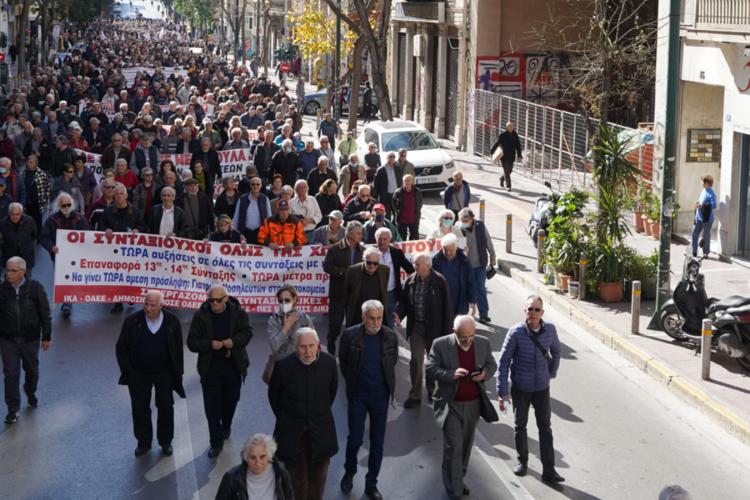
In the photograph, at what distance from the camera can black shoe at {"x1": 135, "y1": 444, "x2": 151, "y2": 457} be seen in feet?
36.5

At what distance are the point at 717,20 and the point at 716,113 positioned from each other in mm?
2452

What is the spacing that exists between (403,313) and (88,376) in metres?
3.52

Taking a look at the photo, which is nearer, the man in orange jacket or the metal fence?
the man in orange jacket

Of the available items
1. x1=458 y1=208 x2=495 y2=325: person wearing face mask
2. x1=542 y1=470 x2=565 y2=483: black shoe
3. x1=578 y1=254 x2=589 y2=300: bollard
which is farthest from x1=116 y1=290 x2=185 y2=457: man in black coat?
x1=578 y1=254 x2=589 y2=300: bollard

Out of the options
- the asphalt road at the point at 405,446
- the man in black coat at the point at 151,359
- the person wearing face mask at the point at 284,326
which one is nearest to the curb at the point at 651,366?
the asphalt road at the point at 405,446

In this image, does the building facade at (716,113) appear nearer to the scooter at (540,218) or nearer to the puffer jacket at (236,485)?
the scooter at (540,218)

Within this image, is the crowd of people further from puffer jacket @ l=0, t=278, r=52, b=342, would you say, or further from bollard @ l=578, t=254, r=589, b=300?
bollard @ l=578, t=254, r=589, b=300

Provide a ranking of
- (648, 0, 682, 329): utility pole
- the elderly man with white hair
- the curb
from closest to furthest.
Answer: the elderly man with white hair
the curb
(648, 0, 682, 329): utility pole

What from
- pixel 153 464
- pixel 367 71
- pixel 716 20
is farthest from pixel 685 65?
pixel 367 71

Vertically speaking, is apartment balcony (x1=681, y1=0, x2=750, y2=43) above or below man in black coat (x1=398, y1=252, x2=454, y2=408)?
above

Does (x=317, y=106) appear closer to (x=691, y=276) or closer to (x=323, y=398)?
(x=691, y=276)

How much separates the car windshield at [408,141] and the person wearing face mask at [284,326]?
1986 cm

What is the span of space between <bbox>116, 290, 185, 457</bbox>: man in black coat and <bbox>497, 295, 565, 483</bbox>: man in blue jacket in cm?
276

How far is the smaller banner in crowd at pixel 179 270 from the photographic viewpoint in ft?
A: 53.5
